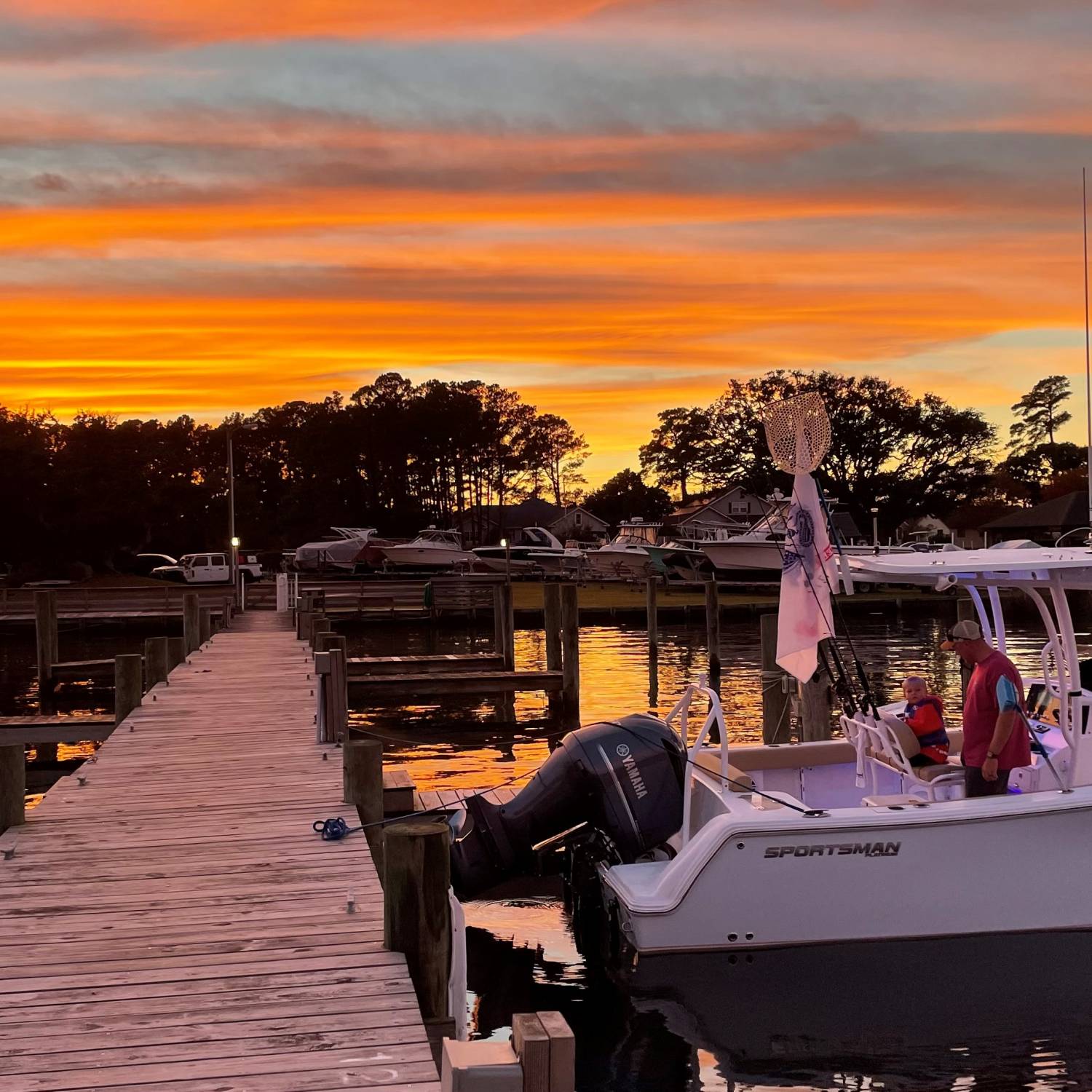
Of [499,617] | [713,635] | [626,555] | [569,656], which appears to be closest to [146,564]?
[626,555]

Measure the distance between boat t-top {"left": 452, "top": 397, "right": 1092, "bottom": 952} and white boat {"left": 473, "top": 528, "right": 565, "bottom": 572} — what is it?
55578mm

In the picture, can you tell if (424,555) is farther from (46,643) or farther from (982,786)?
(982,786)

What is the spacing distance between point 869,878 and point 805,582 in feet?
8.11

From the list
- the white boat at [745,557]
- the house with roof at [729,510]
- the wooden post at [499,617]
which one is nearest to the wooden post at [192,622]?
the wooden post at [499,617]

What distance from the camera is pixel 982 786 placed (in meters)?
10.3

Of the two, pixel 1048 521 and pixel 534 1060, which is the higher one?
pixel 1048 521

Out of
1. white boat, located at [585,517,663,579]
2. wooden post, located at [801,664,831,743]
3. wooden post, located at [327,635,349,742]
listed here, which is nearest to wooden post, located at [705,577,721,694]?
wooden post, located at [801,664,831,743]

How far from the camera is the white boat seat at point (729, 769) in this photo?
10344mm

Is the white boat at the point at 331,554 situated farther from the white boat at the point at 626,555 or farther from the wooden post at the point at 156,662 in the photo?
the wooden post at the point at 156,662

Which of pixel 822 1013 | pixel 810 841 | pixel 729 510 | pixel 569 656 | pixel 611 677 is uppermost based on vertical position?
pixel 729 510

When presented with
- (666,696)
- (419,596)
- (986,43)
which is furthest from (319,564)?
(986,43)

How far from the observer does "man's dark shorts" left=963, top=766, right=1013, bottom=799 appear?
1032 cm

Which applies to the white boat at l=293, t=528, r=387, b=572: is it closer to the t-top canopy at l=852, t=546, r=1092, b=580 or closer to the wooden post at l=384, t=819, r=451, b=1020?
the t-top canopy at l=852, t=546, r=1092, b=580

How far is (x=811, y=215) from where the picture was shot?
82.8ft
